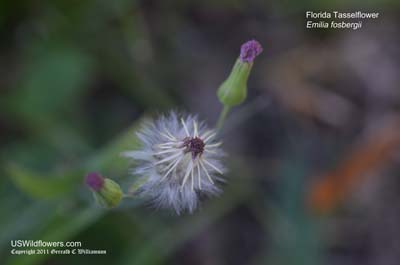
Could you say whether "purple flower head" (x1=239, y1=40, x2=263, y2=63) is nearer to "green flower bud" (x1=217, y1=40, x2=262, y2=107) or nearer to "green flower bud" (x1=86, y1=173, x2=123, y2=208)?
"green flower bud" (x1=217, y1=40, x2=262, y2=107)

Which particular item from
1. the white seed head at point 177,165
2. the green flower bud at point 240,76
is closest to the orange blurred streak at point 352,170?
the green flower bud at point 240,76

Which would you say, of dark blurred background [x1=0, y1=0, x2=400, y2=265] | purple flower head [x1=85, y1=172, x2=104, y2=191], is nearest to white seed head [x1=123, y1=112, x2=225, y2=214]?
purple flower head [x1=85, y1=172, x2=104, y2=191]

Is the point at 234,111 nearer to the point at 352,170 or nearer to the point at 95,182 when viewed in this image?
the point at 352,170

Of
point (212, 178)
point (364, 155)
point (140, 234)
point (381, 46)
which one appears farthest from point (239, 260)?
point (212, 178)

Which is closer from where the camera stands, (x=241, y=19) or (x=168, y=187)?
(x=168, y=187)

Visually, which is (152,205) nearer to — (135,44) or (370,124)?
(135,44)
